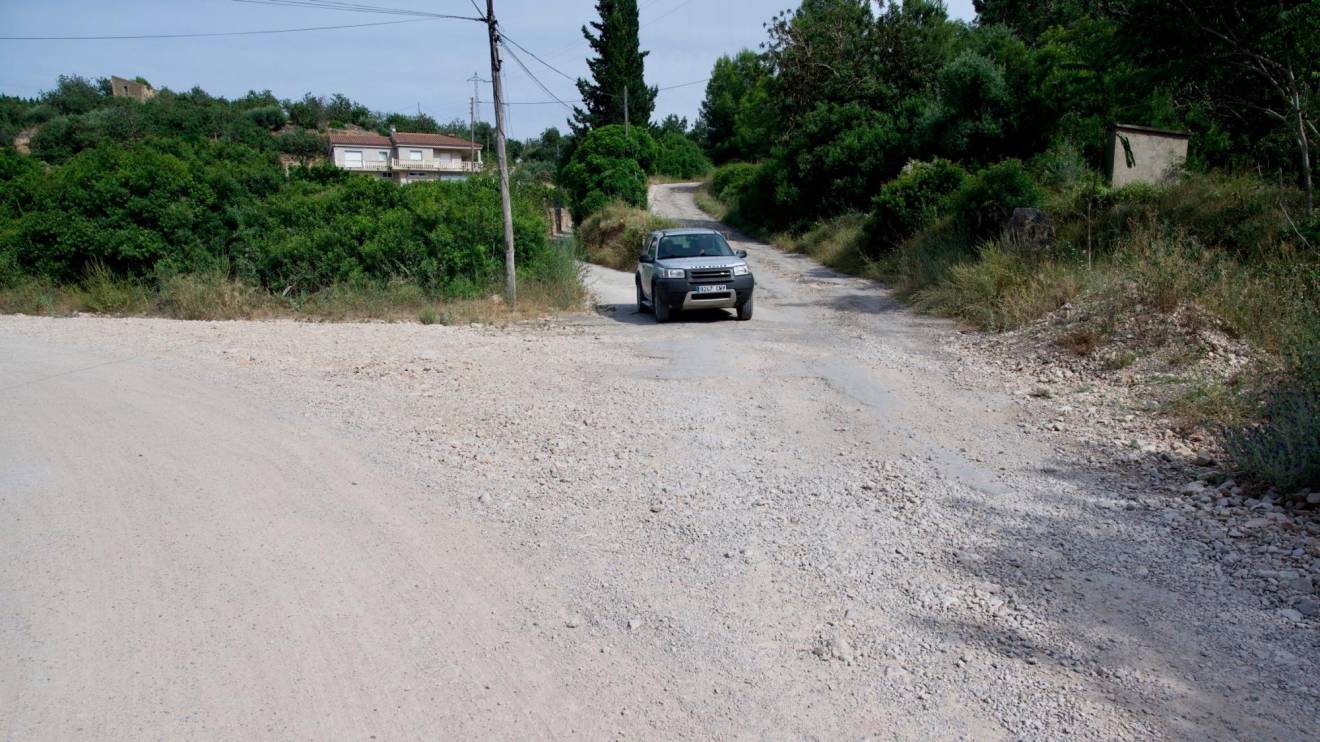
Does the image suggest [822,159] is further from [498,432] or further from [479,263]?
[498,432]

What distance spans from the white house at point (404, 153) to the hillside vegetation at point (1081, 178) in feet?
128

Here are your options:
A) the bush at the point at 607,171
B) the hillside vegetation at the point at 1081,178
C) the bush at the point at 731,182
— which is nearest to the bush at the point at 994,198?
the hillside vegetation at the point at 1081,178

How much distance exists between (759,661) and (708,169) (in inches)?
3057

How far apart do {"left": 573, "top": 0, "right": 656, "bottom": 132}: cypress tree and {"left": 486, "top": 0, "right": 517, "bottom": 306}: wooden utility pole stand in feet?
137

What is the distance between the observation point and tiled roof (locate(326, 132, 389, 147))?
67688mm

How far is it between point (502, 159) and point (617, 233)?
16.5 meters

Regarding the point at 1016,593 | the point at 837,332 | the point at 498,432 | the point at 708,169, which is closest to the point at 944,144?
the point at 837,332

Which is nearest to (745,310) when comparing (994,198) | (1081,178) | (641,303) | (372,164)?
(641,303)

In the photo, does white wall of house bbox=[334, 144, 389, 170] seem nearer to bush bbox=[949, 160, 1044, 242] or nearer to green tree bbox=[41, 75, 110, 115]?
green tree bbox=[41, 75, 110, 115]

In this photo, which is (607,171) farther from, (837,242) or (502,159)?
(502,159)

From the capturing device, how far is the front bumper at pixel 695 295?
49.9 ft

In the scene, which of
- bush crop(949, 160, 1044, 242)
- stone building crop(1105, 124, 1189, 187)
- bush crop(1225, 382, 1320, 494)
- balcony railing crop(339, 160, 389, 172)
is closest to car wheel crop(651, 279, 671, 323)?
bush crop(949, 160, 1044, 242)

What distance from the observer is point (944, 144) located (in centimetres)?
2706

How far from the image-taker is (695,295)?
15.3 meters
